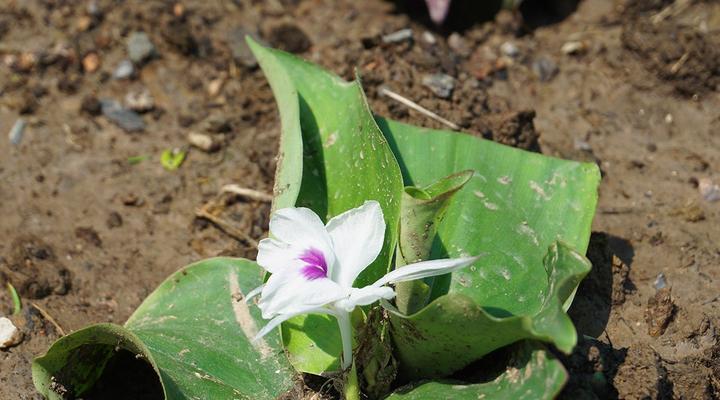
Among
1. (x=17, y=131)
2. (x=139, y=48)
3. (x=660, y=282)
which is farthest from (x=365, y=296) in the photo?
(x=139, y=48)

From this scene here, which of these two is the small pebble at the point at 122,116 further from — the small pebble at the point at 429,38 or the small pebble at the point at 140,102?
the small pebble at the point at 429,38

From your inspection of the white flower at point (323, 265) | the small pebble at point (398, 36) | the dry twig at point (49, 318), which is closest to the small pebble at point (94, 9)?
the small pebble at point (398, 36)

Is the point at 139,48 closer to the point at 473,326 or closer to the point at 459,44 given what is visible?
the point at 459,44

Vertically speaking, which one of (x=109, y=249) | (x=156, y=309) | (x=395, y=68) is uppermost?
(x=395, y=68)

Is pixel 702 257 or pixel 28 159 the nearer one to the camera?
pixel 702 257

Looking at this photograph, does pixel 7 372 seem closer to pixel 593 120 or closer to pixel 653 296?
pixel 653 296

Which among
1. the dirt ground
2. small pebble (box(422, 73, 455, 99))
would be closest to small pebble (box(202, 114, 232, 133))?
the dirt ground

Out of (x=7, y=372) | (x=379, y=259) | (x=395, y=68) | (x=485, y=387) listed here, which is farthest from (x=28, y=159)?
(x=485, y=387)
